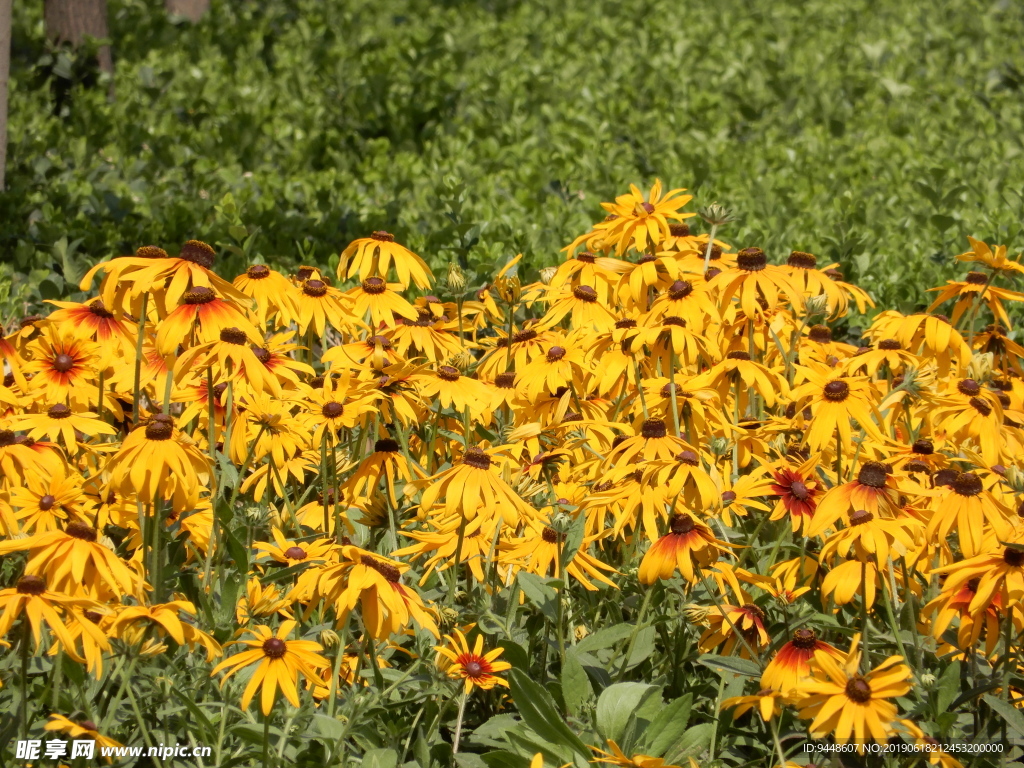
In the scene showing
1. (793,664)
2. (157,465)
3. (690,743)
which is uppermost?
(157,465)

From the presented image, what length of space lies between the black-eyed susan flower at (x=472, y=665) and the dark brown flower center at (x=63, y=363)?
1374 millimetres

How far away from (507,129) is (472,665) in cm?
562

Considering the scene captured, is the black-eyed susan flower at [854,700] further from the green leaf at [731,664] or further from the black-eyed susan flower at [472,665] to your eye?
the black-eyed susan flower at [472,665]

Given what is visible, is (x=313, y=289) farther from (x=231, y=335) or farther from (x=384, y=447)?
(x=231, y=335)

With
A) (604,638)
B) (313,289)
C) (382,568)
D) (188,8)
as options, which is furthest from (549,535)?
(188,8)

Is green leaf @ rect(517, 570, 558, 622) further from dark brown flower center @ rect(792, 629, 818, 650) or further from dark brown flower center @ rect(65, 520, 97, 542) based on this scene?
dark brown flower center @ rect(65, 520, 97, 542)

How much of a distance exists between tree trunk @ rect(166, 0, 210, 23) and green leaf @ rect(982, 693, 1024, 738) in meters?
9.67

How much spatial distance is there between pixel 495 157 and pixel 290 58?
2.79 m

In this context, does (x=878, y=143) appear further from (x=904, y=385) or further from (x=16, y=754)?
(x=16, y=754)

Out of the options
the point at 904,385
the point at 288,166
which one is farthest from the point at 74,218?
the point at 904,385

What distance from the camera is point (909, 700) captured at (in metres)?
2.49

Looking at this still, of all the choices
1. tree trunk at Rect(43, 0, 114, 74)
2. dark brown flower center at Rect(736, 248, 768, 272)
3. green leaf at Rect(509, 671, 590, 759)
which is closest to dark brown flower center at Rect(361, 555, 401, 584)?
green leaf at Rect(509, 671, 590, 759)

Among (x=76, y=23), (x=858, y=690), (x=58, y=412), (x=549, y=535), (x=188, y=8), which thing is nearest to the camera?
(x=858, y=690)

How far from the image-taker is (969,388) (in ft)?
9.66
